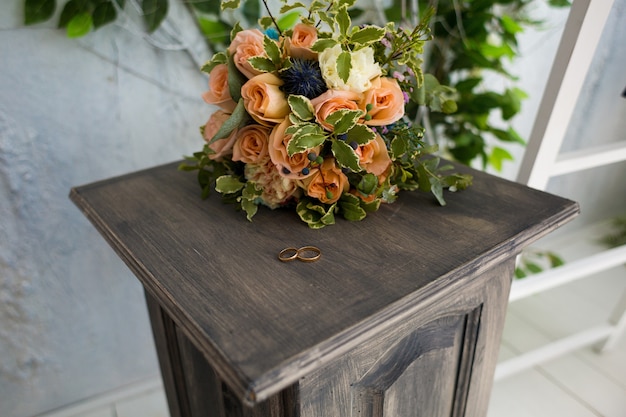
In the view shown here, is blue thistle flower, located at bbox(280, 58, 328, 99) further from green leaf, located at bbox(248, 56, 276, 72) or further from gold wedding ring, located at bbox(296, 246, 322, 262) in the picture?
gold wedding ring, located at bbox(296, 246, 322, 262)

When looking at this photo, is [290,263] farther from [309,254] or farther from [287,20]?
[287,20]

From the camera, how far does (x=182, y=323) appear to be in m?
0.53

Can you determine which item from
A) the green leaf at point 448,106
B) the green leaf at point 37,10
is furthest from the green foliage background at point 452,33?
the green leaf at point 448,106

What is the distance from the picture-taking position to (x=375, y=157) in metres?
0.68

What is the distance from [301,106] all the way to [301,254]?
20 centimetres

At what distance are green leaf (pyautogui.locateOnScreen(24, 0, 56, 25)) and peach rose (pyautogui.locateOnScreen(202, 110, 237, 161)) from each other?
21.0 inches

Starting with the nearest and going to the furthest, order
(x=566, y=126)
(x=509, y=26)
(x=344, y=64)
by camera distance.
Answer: (x=344, y=64) < (x=566, y=126) < (x=509, y=26)

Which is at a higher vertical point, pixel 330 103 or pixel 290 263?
pixel 330 103

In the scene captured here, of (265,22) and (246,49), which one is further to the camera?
(265,22)

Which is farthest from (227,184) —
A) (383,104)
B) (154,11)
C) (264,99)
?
(154,11)

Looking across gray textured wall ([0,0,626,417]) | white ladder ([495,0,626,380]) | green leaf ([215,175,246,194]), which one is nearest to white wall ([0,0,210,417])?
gray textured wall ([0,0,626,417])

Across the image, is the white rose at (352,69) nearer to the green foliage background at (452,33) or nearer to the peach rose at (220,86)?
the peach rose at (220,86)

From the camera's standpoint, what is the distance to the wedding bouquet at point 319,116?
629 mm

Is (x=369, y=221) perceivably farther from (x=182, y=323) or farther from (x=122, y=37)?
(x=122, y=37)
